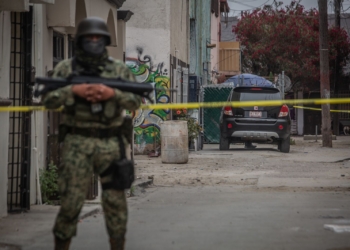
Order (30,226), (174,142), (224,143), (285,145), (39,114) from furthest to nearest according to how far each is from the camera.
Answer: (224,143)
(285,145)
(174,142)
(39,114)
(30,226)

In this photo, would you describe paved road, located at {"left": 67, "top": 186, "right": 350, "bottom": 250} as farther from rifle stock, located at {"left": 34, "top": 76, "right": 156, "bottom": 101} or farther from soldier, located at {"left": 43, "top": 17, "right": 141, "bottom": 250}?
rifle stock, located at {"left": 34, "top": 76, "right": 156, "bottom": 101}

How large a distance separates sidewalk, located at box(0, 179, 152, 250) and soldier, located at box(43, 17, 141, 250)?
1.72m

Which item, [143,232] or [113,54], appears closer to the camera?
[143,232]

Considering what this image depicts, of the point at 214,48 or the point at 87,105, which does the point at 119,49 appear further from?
the point at 214,48

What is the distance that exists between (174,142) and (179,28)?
8451mm

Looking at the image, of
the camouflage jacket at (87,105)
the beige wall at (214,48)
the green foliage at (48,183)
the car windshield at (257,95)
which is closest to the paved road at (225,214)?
the green foliage at (48,183)

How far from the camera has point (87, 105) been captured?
264 inches

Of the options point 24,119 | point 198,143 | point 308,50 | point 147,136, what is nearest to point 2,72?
point 24,119

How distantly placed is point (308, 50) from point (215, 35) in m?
5.99

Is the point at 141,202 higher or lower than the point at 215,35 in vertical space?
lower

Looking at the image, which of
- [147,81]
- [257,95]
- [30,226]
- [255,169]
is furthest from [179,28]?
[30,226]

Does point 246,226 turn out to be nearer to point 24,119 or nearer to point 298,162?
point 24,119

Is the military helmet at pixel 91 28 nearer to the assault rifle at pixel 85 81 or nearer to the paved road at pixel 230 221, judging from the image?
the assault rifle at pixel 85 81

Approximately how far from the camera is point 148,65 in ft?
81.4
